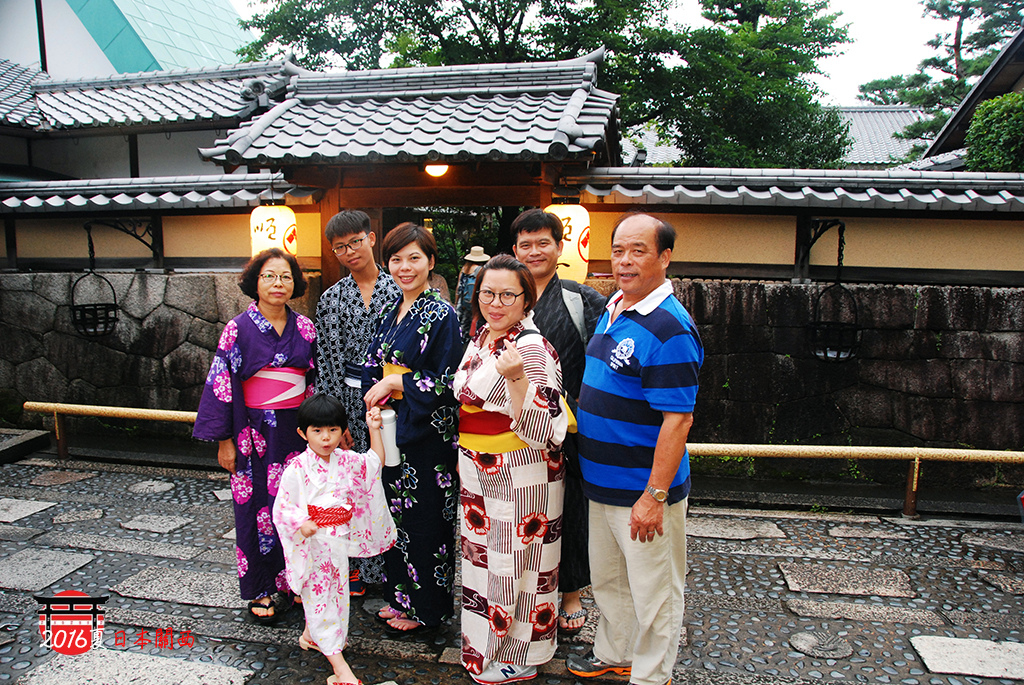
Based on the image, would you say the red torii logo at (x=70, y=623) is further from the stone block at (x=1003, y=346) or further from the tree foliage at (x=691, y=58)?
the tree foliage at (x=691, y=58)

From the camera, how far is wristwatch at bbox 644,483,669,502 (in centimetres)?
274

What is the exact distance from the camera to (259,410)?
147 inches

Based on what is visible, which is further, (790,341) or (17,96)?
(17,96)

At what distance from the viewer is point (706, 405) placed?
6.79 meters

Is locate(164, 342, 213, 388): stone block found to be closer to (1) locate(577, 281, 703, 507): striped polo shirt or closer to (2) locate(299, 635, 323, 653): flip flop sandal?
(2) locate(299, 635, 323, 653): flip flop sandal

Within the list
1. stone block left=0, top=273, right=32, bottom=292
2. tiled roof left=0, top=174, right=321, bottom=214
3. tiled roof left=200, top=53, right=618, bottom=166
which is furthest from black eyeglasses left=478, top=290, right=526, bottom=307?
stone block left=0, top=273, right=32, bottom=292

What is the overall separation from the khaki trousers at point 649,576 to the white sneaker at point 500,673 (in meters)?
0.61

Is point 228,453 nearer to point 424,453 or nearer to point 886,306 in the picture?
point 424,453

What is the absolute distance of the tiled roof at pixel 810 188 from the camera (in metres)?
5.97

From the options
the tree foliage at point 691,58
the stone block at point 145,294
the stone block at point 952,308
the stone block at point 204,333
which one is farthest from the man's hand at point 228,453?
the tree foliage at point 691,58

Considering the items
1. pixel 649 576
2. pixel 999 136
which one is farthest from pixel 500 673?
pixel 999 136

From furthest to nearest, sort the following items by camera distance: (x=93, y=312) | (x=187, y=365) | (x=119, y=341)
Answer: (x=119, y=341), (x=187, y=365), (x=93, y=312)

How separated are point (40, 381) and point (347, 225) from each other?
7094mm

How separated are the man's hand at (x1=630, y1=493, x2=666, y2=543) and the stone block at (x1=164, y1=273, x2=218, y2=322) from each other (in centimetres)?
649
